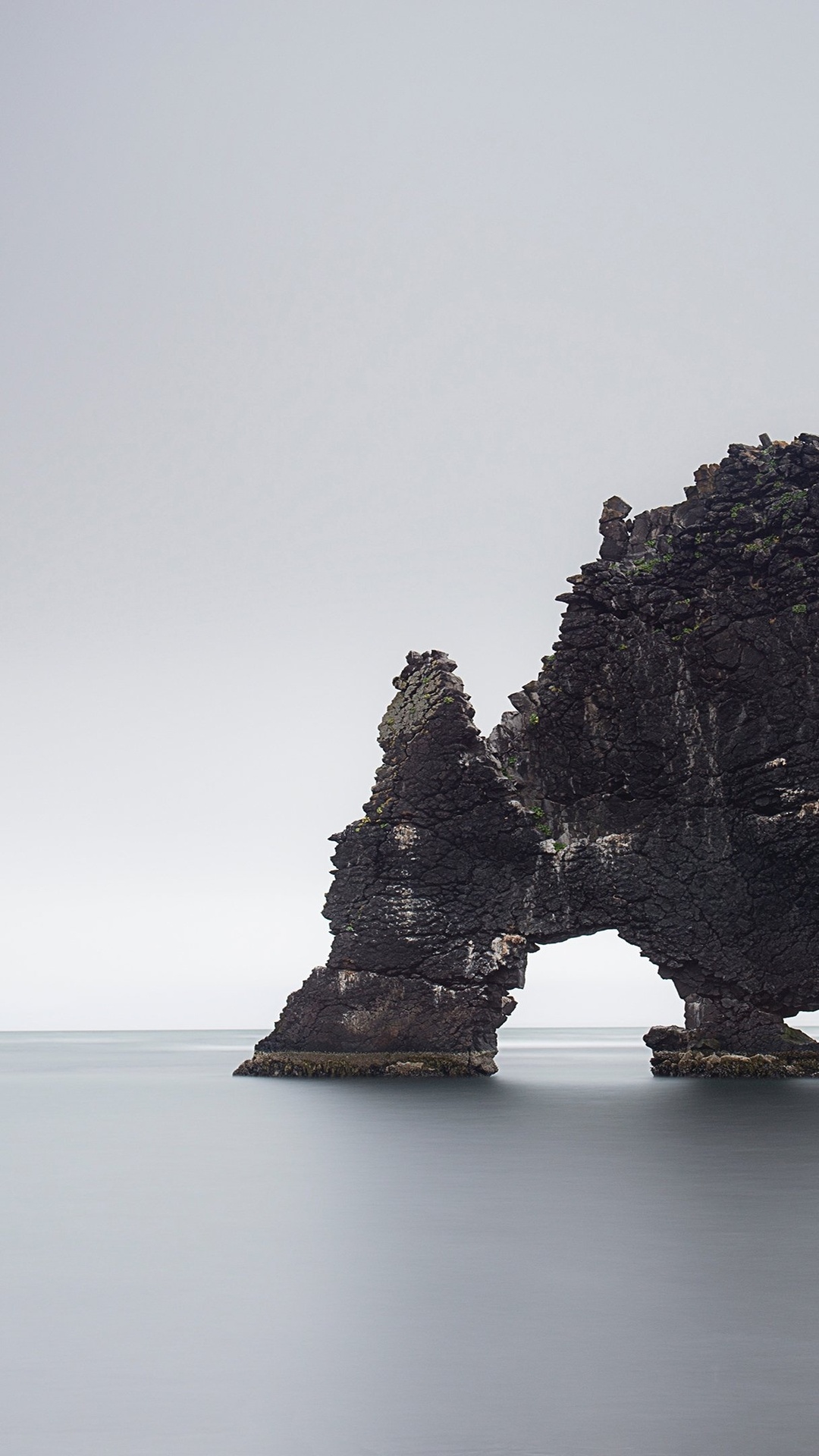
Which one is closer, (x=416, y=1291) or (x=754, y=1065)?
(x=416, y=1291)

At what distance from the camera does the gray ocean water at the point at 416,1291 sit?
10250mm

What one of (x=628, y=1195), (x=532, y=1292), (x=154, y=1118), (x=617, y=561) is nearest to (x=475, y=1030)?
(x=154, y=1118)

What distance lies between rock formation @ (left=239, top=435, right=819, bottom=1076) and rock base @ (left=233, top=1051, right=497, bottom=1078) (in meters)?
0.07

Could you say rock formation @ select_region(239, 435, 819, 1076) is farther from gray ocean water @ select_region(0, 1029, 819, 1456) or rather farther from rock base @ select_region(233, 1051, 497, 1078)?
gray ocean water @ select_region(0, 1029, 819, 1456)

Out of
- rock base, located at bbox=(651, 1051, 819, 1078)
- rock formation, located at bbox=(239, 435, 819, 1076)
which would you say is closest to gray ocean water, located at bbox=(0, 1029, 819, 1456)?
rock base, located at bbox=(651, 1051, 819, 1078)

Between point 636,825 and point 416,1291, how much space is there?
32.9m

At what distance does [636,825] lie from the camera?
4653cm

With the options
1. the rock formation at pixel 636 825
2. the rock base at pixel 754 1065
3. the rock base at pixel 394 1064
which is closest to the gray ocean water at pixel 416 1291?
the rock base at pixel 754 1065

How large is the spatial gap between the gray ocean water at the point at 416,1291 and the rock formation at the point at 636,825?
14.1 metres

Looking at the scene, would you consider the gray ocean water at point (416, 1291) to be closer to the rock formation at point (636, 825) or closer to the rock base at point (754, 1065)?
the rock base at point (754, 1065)

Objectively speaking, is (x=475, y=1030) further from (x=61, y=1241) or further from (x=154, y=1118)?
(x=61, y=1241)

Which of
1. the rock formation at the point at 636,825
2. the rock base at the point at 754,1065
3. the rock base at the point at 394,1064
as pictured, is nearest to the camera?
the rock base at the point at 754,1065

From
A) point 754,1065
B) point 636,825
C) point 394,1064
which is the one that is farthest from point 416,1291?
point 636,825

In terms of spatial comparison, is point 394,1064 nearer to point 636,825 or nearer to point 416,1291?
point 636,825
